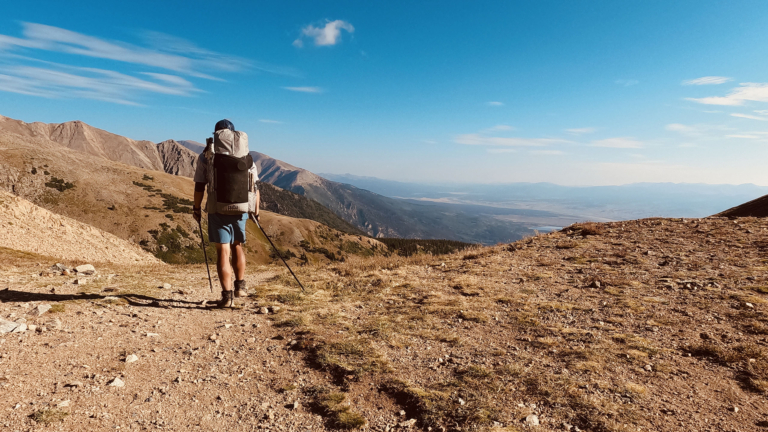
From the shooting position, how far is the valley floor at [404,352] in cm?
385

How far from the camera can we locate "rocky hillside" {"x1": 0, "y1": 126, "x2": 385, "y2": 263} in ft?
301

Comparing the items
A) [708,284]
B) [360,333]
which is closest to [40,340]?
[360,333]

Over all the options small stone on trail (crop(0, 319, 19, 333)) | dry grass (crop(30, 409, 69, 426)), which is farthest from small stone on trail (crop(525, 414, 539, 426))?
small stone on trail (crop(0, 319, 19, 333))

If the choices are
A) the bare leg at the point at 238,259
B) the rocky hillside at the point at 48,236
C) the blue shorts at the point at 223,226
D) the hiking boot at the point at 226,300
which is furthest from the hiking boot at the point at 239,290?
the rocky hillside at the point at 48,236

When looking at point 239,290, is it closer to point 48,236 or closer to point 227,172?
point 227,172

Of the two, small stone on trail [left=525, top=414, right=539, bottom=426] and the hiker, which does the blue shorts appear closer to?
the hiker

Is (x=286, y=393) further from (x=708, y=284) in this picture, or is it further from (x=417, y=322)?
(x=708, y=284)

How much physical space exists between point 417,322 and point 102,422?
495 cm

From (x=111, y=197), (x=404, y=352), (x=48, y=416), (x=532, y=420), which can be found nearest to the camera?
(x=48, y=416)

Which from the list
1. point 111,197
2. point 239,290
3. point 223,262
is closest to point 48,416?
point 223,262

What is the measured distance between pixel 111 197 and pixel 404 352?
4941 inches

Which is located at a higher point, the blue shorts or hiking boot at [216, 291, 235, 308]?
the blue shorts

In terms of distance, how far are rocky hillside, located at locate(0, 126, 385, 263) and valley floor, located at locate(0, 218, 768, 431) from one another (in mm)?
84679

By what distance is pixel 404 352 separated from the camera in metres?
5.55
